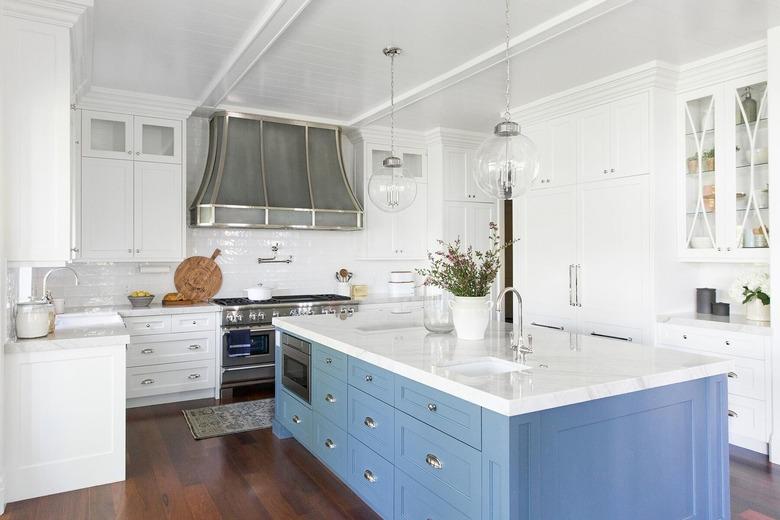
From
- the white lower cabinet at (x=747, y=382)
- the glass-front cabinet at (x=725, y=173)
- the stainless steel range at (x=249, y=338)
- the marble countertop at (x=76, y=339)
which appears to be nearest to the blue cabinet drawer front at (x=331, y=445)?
the marble countertop at (x=76, y=339)

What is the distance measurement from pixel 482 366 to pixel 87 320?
3.13m

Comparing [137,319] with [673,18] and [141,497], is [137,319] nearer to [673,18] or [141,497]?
[141,497]

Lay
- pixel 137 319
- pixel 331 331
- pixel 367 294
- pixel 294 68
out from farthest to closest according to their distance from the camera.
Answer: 1. pixel 367 294
2. pixel 137 319
3. pixel 294 68
4. pixel 331 331

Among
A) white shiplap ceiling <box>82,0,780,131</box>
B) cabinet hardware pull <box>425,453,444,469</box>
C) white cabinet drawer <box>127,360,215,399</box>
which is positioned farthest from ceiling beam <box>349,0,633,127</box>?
white cabinet drawer <box>127,360,215,399</box>

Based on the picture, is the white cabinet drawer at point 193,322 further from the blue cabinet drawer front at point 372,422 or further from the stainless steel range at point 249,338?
the blue cabinet drawer front at point 372,422

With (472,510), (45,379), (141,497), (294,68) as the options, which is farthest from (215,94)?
(472,510)

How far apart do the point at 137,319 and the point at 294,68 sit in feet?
8.29

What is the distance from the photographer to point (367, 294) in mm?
6453

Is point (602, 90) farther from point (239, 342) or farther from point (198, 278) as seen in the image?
point (198, 278)

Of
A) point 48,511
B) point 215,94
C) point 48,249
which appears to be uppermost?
point 215,94

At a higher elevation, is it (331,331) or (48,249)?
(48,249)

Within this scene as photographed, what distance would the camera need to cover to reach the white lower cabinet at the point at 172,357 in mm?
4754

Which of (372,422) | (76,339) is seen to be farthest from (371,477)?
(76,339)

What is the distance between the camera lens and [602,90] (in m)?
4.50
